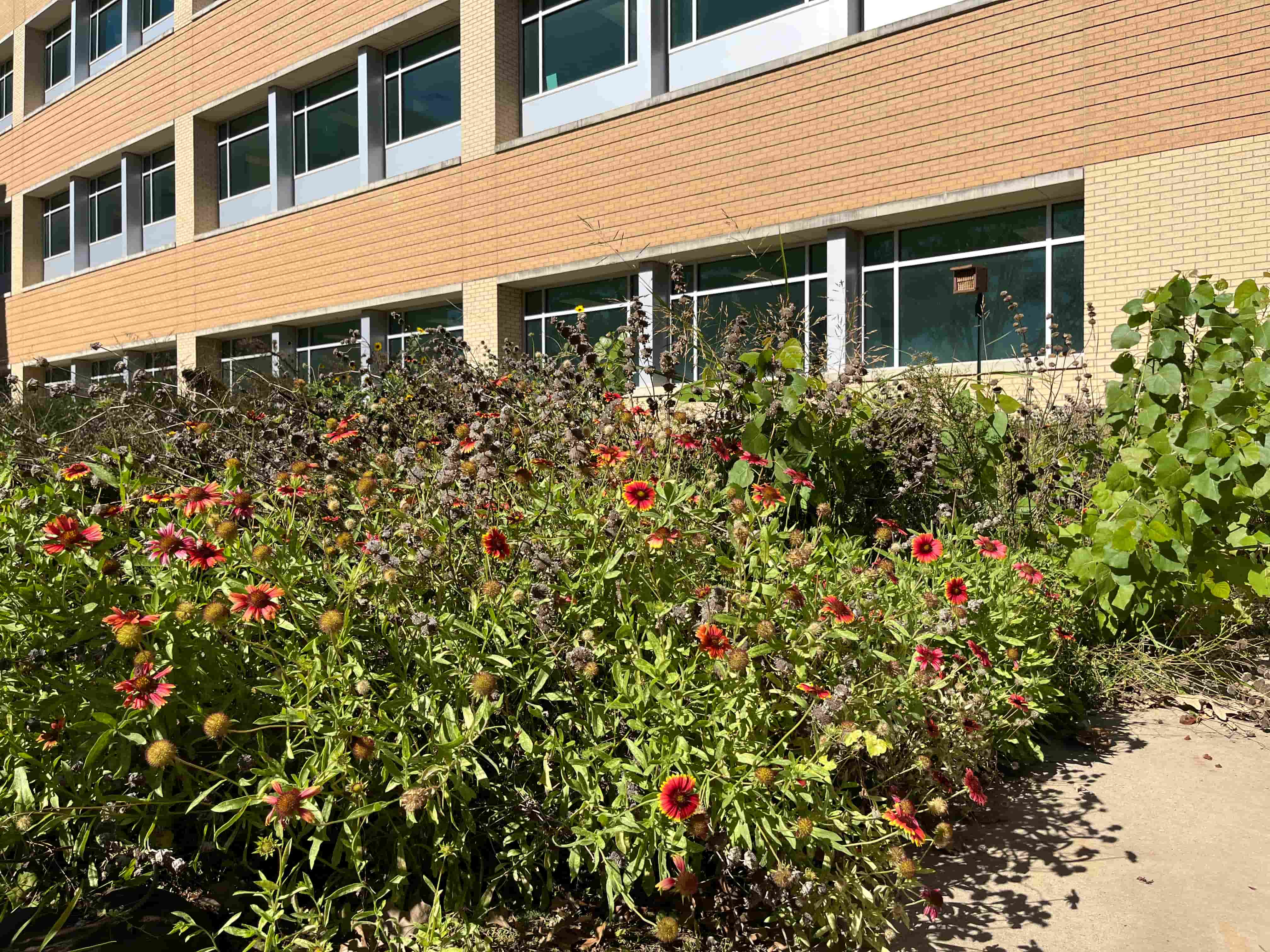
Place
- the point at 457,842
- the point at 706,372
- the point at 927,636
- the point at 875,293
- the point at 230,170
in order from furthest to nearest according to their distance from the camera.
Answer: the point at 230,170
the point at 875,293
the point at 706,372
the point at 927,636
the point at 457,842

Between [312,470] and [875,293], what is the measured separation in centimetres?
988

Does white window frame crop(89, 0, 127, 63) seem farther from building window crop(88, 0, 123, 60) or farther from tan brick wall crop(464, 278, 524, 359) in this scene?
tan brick wall crop(464, 278, 524, 359)

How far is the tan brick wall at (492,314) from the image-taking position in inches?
591

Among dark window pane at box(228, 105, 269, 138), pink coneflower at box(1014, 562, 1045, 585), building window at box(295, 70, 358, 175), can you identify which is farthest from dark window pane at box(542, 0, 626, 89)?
pink coneflower at box(1014, 562, 1045, 585)

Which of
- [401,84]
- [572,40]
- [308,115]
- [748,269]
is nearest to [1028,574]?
[748,269]

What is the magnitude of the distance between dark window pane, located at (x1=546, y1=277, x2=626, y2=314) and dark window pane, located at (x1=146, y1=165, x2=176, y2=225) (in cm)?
1187

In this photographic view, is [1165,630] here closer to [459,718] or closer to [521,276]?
[459,718]

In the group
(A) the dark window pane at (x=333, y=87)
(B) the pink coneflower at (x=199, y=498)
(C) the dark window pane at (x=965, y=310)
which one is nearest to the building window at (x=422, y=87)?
(A) the dark window pane at (x=333, y=87)

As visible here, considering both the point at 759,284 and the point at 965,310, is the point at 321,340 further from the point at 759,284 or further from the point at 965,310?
the point at 965,310

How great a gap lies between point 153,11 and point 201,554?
25.5 meters

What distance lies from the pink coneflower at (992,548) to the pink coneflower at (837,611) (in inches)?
37.4

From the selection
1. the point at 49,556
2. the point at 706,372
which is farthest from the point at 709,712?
the point at 706,372

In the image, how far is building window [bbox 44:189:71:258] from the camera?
998 inches

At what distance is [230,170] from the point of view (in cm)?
2048
